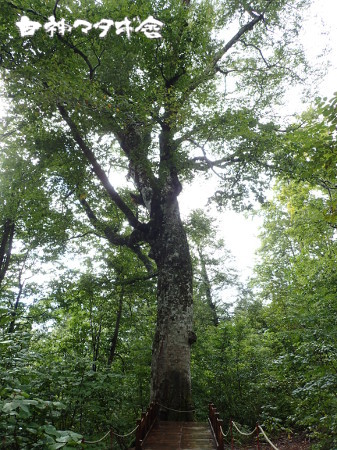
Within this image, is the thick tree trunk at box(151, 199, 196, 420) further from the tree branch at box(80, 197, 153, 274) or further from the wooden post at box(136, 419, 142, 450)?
the wooden post at box(136, 419, 142, 450)

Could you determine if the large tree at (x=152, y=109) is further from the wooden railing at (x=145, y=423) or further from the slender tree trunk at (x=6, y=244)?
the slender tree trunk at (x=6, y=244)

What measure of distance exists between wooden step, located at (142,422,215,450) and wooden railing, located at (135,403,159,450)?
3.9 inches

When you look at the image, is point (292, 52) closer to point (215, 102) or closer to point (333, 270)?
point (215, 102)

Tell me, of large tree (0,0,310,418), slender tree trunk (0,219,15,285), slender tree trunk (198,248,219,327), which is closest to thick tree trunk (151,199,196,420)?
large tree (0,0,310,418)

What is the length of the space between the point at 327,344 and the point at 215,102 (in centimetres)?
670

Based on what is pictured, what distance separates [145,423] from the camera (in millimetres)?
5160

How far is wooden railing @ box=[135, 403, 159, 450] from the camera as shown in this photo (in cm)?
447

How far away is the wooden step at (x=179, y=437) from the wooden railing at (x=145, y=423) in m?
0.10

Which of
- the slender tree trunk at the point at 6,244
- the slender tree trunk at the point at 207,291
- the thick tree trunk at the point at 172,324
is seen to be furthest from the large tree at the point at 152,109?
the slender tree trunk at the point at 207,291

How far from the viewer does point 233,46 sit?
1196 cm

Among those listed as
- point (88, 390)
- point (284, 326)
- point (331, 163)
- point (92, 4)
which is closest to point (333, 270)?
point (284, 326)

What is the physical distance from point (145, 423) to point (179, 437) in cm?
65

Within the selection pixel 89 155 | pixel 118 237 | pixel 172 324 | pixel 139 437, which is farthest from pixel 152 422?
pixel 89 155

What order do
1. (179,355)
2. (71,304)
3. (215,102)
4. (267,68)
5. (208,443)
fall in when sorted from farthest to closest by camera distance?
1. (267,68)
2. (71,304)
3. (215,102)
4. (179,355)
5. (208,443)
